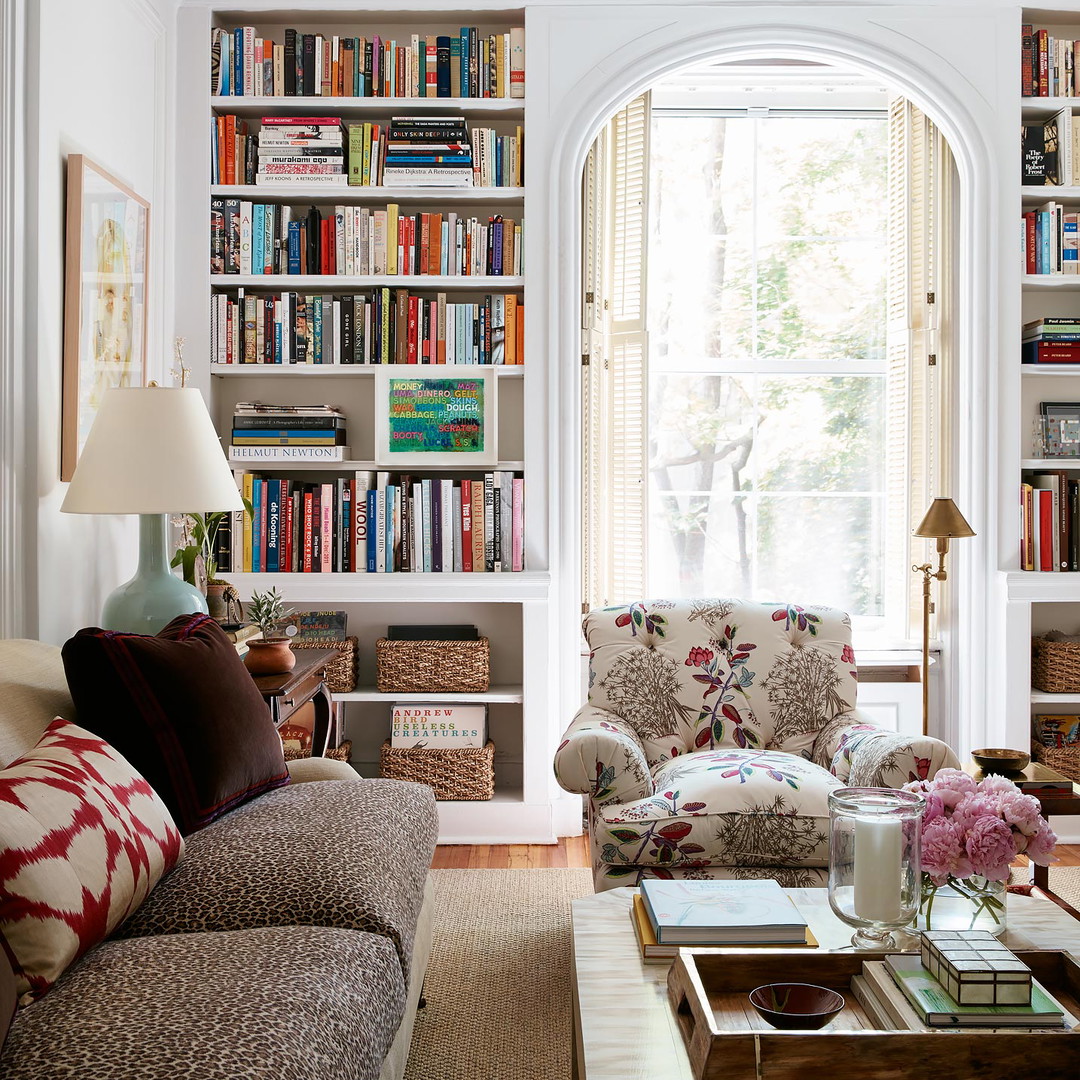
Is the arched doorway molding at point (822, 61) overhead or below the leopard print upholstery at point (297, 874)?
overhead

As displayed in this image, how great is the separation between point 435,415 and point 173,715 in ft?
6.68

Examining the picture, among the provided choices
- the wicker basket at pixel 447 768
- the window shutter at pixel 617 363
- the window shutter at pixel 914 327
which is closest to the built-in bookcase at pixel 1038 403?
the window shutter at pixel 914 327

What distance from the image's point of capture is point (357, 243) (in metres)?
3.75

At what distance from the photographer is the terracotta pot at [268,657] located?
2734 millimetres

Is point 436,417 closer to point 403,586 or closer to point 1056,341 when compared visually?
point 403,586

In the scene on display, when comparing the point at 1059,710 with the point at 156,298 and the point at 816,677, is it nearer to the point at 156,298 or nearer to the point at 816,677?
the point at 816,677

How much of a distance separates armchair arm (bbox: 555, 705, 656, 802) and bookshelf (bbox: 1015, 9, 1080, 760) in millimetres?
1832

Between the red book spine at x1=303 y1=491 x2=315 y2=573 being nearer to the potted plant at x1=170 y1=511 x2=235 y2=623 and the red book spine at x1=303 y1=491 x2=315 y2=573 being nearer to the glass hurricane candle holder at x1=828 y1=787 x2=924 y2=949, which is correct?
the potted plant at x1=170 y1=511 x2=235 y2=623

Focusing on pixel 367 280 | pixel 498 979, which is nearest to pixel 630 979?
pixel 498 979

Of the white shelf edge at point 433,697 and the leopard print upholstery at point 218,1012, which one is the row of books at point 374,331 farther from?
the leopard print upholstery at point 218,1012

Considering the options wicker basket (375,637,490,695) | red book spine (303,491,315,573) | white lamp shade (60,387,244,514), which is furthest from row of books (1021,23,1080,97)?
white lamp shade (60,387,244,514)

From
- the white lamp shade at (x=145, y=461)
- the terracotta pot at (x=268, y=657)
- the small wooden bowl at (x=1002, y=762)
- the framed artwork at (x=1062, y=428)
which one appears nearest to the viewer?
the white lamp shade at (x=145, y=461)

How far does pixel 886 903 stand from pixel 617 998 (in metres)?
0.43

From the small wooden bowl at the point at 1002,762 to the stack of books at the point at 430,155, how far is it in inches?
96.8
